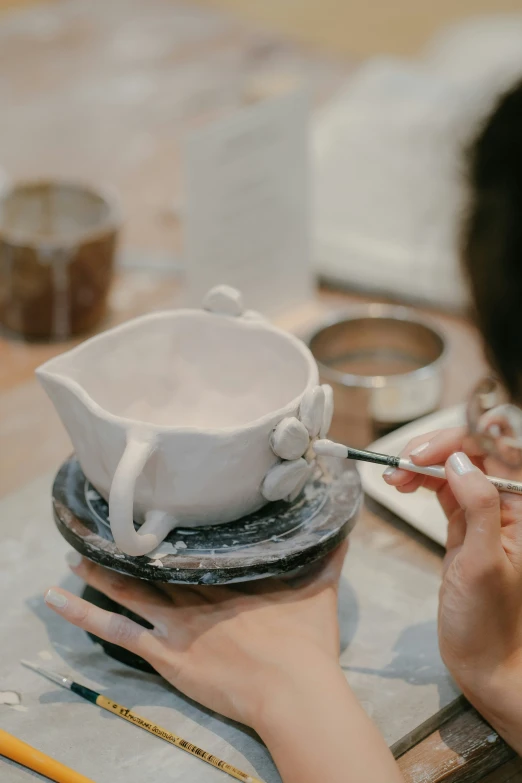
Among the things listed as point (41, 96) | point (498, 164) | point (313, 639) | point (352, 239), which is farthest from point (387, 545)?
point (41, 96)

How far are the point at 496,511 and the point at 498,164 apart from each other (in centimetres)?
→ 58

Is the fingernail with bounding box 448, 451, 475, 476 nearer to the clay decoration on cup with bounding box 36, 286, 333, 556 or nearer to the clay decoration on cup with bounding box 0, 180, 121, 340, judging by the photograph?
the clay decoration on cup with bounding box 36, 286, 333, 556

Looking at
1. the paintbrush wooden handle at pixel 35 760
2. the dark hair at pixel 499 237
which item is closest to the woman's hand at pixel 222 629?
the paintbrush wooden handle at pixel 35 760

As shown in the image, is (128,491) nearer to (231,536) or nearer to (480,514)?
(231,536)

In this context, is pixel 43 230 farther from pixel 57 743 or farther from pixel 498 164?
pixel 57 743

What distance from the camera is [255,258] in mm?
1312

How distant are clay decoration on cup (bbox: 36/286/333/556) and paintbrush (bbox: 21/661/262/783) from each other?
0.45ft

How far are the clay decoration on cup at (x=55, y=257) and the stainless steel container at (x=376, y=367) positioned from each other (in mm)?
344

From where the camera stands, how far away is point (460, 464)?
2.35 feet

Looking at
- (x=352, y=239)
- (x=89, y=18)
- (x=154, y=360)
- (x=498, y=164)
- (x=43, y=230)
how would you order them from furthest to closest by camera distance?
(x=89, y=18) < (x=352, y=239) < (x=43, y=230) < (x=498, y=164) < (x=154, y=360)

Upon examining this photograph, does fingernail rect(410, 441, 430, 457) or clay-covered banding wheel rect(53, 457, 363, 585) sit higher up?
fingernail rect(410, 441, 430, 457)

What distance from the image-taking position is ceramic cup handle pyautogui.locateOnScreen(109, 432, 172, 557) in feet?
2.18

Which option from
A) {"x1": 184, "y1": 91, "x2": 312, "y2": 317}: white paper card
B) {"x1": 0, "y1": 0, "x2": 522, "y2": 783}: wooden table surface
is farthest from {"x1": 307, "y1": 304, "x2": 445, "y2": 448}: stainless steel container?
A: {"x1": 184, "y1": 91, "x2": 312, "y2": 317}: white paper card

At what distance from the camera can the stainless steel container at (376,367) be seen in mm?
1038
